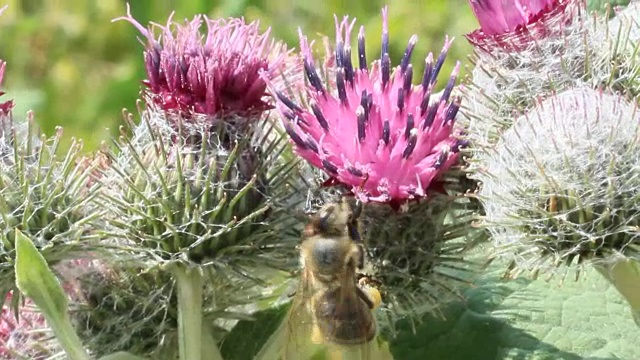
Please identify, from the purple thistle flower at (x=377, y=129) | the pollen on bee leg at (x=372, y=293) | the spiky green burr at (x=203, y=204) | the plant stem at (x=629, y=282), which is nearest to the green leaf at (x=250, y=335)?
the spiky green burr at (x=203, y=204)

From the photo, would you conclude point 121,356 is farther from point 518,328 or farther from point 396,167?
point 518,328

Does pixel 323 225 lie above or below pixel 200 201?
below

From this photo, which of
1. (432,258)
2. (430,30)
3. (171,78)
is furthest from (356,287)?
(430,30)

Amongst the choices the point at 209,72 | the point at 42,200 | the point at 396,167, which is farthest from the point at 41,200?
the point at 396,167

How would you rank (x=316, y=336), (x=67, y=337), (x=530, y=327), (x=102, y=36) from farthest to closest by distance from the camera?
1. (x=102, y=36)
2. (x=530, y=327)
3. (x=316, y=336)
4. (x=67, y=337)

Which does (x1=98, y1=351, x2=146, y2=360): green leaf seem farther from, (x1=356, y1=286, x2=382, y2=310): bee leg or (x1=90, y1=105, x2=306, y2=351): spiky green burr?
(x1=356, y1=286, x2=382, y2=310): bee leg

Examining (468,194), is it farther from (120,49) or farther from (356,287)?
(120,49)

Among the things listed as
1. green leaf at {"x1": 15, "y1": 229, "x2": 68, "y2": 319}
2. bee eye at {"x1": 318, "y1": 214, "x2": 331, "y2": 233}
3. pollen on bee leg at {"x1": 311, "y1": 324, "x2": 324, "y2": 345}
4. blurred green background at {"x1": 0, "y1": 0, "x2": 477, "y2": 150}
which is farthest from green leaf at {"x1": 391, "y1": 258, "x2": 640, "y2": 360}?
blurred green background at {"x1": 0, "y1": 0, "x2": 477, "y2": 150}
